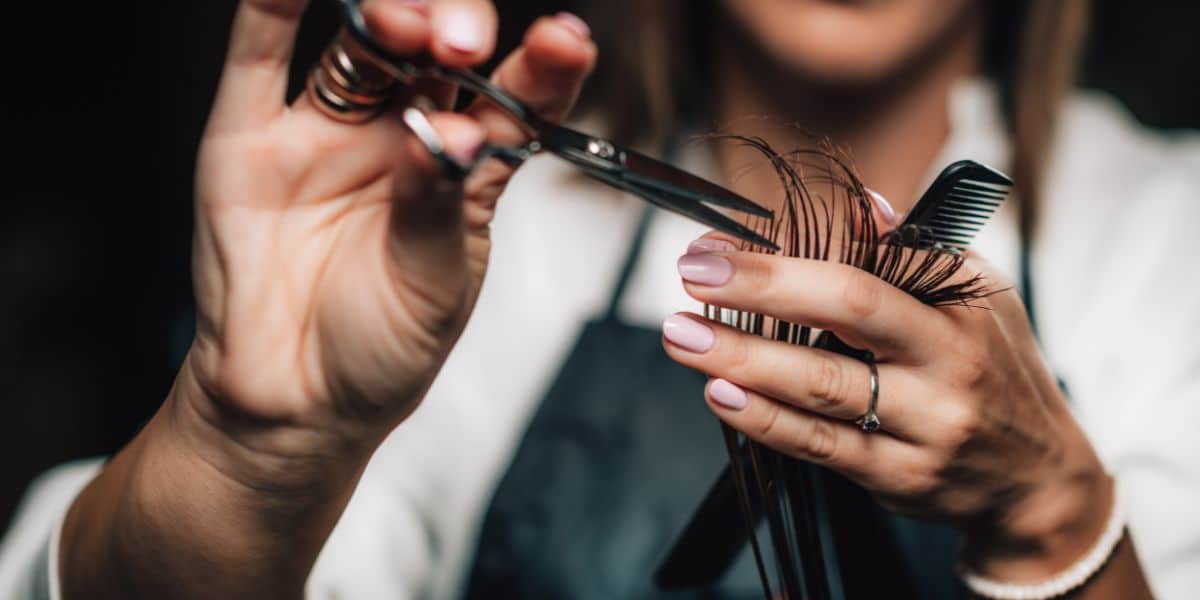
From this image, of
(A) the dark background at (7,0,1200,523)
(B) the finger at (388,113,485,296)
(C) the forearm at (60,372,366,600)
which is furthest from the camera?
(A) the dark background at (7,0,1200,523)

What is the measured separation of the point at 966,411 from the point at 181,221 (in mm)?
1132

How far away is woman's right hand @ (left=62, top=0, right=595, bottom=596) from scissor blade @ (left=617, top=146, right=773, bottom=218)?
5cm

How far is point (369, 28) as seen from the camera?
395 mm

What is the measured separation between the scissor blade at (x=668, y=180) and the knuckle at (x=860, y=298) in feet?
0.22

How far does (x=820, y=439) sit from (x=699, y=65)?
0.75 metres

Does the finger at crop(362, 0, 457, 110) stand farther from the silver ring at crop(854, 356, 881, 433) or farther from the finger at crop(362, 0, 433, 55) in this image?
the silver ring at crop(854, 356, 881, 433)

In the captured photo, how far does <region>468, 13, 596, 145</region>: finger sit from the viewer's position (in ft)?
1.32

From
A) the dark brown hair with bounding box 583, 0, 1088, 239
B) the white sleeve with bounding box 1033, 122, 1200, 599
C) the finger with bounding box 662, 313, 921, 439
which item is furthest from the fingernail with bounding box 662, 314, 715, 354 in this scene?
the dark brown hair with bounding box 583, 0, 1088, 239

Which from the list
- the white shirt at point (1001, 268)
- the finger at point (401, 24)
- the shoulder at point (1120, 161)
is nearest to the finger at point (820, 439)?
the finger at point (401, 24)

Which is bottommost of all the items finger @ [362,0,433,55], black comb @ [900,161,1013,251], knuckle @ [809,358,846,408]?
knuckle @ [809,358,846,408]

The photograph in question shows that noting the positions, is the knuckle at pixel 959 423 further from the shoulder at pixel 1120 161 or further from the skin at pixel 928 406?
the shoulder at pixel 1120 161

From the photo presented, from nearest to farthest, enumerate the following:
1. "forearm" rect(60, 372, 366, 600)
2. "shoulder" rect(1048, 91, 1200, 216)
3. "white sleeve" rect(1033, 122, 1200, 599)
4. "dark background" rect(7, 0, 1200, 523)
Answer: "forearm" rect(60, 372, 366, 600) → "white sleeve" rect(1033, 122, 1200, 599) → "shoulder" rect(1048, 91, 1200, 216) → "dark background" rect(7, 0, 1200, 523)

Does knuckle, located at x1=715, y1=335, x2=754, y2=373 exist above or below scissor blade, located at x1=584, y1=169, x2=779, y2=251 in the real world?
below

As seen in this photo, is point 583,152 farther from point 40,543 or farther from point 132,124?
point 132,124
